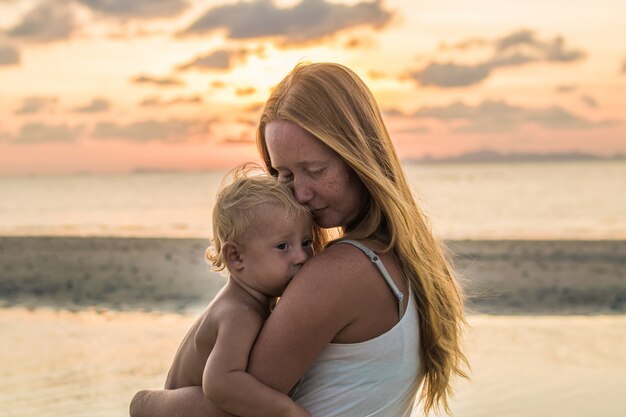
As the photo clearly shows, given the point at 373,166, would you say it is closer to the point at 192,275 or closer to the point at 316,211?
the point at 316,211

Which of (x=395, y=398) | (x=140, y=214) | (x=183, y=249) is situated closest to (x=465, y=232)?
(x=183, y=249)

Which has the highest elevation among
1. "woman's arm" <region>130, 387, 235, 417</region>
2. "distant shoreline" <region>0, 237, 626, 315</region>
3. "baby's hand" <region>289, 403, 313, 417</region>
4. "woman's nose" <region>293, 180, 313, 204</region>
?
"woman's nose" <region>293, 180, 313, 204</region>

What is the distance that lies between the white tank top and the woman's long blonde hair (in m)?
0.10

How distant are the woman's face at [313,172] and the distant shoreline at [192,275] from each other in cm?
731

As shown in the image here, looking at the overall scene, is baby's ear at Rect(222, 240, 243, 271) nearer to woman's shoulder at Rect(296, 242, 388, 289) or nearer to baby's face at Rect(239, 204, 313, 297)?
baby's face at Rect(239, 204, 313, 297)

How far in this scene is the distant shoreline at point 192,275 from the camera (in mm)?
11148

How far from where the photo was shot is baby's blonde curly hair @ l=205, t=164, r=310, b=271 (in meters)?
2.65

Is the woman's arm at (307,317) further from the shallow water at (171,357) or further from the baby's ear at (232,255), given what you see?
the shallow water at (171,357)

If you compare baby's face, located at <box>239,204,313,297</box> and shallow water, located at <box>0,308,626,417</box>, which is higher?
baby's face, located at <box>239,204,313,297</box>

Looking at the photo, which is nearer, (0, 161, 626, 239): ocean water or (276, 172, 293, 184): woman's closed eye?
(276, 172, 293, 184): woman's closed eye

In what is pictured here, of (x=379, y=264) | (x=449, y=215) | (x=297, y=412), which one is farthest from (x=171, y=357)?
(x=449, y=215)

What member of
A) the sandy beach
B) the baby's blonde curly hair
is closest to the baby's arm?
the baby's blonde curly hair

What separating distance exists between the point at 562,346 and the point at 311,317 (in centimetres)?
606

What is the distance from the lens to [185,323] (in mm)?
9445
